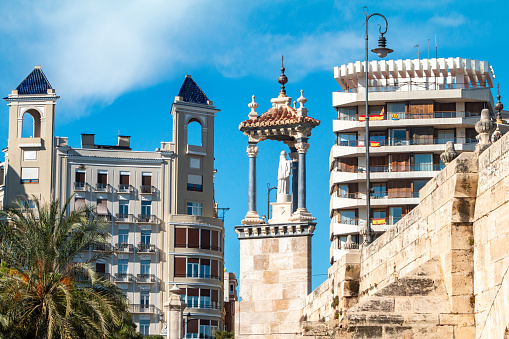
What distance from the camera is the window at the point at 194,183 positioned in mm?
83312

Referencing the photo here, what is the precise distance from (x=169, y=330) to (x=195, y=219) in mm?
23555

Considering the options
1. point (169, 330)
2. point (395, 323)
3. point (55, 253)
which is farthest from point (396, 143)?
point (395, 323)

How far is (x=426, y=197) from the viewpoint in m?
17.6

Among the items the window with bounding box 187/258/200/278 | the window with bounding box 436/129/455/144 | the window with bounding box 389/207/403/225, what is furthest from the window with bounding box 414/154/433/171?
the window with bounding box 187/258/200/278

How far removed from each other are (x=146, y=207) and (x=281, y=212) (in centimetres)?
4720

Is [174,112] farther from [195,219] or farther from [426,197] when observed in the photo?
[426,197]

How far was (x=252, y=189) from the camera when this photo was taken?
36.7 metres

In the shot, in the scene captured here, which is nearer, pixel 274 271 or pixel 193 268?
pixel 274 271

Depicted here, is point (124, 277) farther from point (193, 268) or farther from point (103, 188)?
point (103, 188)

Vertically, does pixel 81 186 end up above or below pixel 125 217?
above

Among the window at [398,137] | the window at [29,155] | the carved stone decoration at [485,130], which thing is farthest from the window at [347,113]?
the carved stone decoration at [485,130]

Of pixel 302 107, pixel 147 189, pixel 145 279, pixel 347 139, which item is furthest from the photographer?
pixel 147 189

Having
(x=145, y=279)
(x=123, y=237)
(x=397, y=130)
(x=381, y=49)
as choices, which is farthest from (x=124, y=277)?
(x=381, y=49)

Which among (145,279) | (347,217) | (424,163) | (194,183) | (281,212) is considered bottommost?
(145,279)
